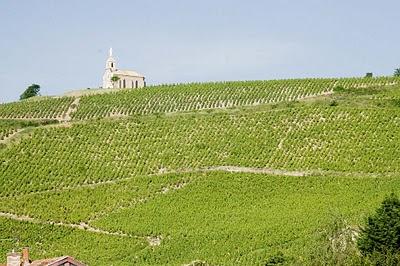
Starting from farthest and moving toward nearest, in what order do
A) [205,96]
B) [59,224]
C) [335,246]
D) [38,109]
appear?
[205,96]
[38,109]
[59,224]
[335,246]

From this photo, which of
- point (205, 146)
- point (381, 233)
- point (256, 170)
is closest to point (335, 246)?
point (381, 233)

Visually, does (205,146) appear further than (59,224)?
Yes

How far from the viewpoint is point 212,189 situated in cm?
7619

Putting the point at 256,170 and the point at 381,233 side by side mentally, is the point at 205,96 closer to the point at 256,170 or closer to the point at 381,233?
the point at 256,170

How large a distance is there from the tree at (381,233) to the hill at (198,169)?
196cm

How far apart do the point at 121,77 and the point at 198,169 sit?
181ft

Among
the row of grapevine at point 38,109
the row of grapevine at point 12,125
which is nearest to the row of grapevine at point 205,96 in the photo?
the row of grapevine at point 38,109

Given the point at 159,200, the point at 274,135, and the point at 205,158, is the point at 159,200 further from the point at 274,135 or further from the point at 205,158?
the point at 274,135

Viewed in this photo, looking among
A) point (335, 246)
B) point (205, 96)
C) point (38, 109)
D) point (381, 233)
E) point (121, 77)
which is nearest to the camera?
point (335, 246)

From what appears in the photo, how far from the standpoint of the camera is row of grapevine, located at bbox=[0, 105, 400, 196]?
3177 inches

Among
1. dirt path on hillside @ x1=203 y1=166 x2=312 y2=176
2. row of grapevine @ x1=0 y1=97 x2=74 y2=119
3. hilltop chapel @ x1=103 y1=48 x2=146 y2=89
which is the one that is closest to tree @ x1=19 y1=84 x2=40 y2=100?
hilltop chapel @ x1=103 y1=48 x2=146 y2=89

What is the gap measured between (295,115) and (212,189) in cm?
1908

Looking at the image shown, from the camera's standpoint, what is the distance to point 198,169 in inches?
3231

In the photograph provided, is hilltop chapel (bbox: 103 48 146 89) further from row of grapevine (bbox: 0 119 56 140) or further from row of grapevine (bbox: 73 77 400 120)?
row of grapevine (bbox: 0 119 56 140)
